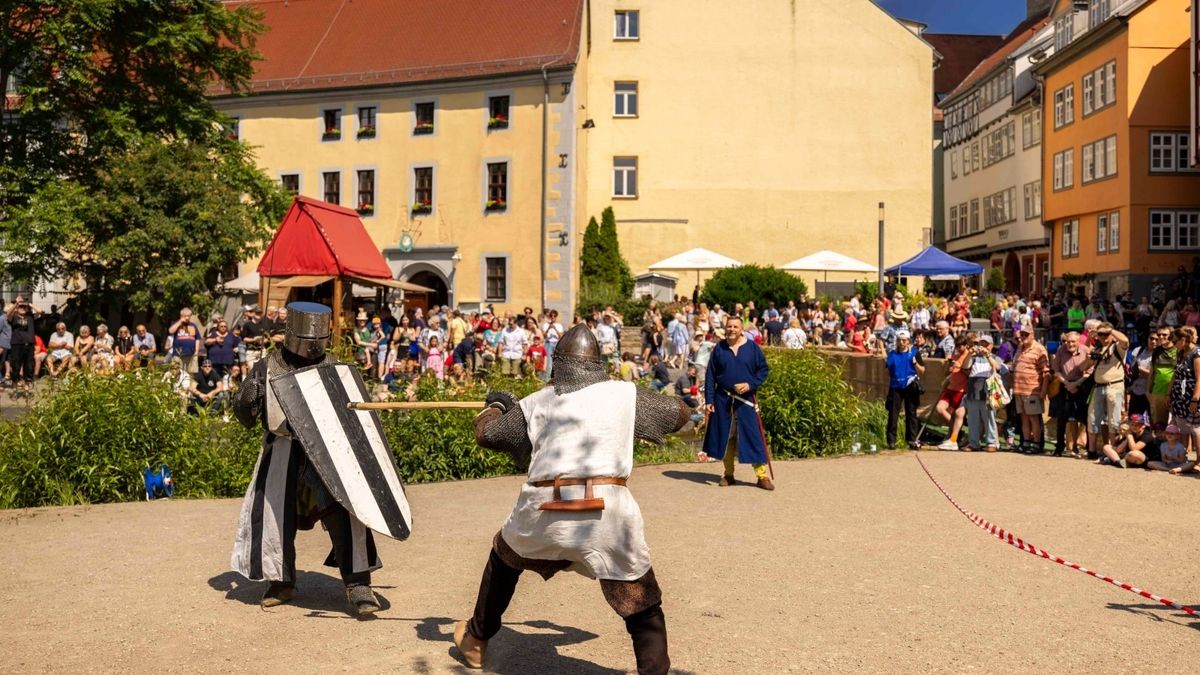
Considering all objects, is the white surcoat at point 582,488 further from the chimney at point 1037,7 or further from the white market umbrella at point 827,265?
the chimney at point 1037,7

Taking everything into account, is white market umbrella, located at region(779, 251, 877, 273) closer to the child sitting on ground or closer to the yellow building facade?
the yellow building facade

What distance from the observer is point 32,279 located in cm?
3145

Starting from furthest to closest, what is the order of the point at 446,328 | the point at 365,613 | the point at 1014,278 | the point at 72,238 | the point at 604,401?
the point at 1014,278 → the point at 72,238 → the point at 446,328 → the point at 365,613 → the point at 604,401

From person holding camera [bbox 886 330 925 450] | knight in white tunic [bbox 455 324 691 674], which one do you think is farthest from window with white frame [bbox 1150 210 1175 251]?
knight in white tunic [bbox 455 324 691 674]

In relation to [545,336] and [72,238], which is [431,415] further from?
[72,238]

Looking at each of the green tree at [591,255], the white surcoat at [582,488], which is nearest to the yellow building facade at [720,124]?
the green tree at [591,255]

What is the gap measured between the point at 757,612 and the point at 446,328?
21.3 metres

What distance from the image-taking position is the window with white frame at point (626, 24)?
4372 cm

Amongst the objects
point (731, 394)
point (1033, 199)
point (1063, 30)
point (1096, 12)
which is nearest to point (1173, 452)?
point (731, 394)

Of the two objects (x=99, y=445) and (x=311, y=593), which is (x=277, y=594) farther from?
(x=99, y=445)

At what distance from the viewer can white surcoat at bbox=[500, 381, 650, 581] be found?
5406 mm

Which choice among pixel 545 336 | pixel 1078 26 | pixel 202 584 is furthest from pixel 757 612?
pixel 1078 26

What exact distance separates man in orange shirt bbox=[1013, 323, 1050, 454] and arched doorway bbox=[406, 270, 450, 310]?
2705 cm

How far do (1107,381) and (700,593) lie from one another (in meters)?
9.29
